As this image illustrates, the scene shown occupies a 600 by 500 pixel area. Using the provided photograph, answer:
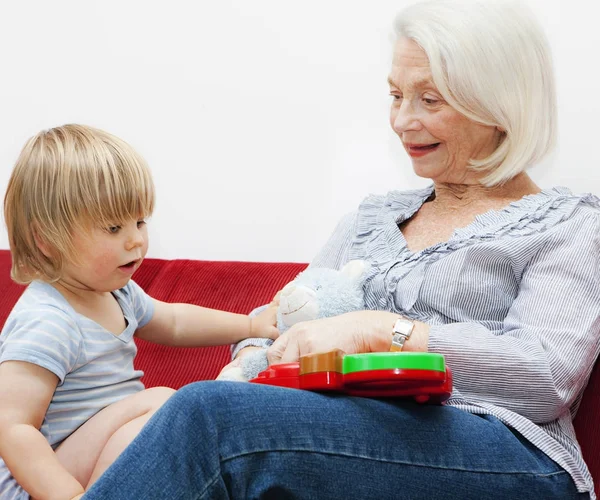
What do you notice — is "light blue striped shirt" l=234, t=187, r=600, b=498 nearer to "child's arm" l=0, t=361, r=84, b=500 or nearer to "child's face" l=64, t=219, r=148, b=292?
"child's face" l=64, t=219, r=148, b=292

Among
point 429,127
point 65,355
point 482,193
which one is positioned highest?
point 429,127

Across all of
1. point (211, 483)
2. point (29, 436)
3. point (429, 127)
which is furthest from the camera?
point (429, 127)

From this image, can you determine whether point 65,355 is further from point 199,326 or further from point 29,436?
point 199,326

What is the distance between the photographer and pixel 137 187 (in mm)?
1261

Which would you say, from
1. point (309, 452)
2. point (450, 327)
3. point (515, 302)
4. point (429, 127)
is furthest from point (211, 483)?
point (429, 127)

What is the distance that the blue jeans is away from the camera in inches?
34.7

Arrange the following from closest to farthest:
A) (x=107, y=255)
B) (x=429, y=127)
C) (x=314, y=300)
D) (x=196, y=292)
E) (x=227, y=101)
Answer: (x=107, y=255) < (x=314, y=300) < (x=429, y=127) < (x=196, y=292) < (x=227, y=101)

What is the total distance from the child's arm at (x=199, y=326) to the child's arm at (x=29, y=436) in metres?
0.33

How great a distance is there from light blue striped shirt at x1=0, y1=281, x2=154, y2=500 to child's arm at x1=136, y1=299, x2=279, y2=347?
148 millimetres

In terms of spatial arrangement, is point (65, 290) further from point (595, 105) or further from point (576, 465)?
point (595, 105)

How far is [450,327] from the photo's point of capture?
1.21 metres

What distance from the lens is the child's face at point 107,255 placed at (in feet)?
4.09

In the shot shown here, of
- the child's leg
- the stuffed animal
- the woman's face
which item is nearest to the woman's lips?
the woman's face

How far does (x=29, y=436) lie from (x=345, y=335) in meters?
0.44
